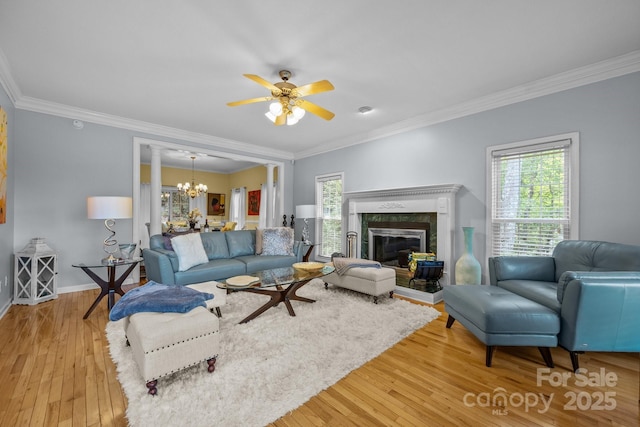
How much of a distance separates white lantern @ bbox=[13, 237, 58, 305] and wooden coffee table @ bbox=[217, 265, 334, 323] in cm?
261

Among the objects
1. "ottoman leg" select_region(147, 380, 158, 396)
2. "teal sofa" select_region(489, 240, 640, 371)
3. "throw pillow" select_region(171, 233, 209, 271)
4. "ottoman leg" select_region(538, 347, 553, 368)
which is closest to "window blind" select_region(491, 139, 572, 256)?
"teal sofa" select_region(489, 240, 640, 371)

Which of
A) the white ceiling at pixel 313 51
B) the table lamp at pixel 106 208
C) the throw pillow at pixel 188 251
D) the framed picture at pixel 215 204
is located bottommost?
the throw pillow at pixel 188 251

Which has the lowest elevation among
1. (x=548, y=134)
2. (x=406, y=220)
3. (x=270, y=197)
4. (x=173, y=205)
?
(x=406, y=220)

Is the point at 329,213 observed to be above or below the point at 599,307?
above

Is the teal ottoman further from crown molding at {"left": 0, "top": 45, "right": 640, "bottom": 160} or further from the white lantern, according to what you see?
the white lantern

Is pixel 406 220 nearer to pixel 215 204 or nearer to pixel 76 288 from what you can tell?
pixel 76 288

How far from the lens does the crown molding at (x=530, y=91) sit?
8.85 feet

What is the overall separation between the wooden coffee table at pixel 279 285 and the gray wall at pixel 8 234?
8.74 feet

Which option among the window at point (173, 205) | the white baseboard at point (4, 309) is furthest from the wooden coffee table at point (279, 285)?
the window at point (173, 205)

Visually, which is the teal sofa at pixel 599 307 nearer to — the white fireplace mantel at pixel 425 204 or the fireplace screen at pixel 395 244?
the white fireplace mantel at pixel 425 204

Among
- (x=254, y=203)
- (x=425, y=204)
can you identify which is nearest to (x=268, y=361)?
(x=425, y=204)

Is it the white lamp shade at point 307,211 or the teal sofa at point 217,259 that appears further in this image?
the white lamp shade at point 307,211

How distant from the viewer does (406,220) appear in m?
4.44

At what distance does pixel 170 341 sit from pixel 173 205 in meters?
8.64
